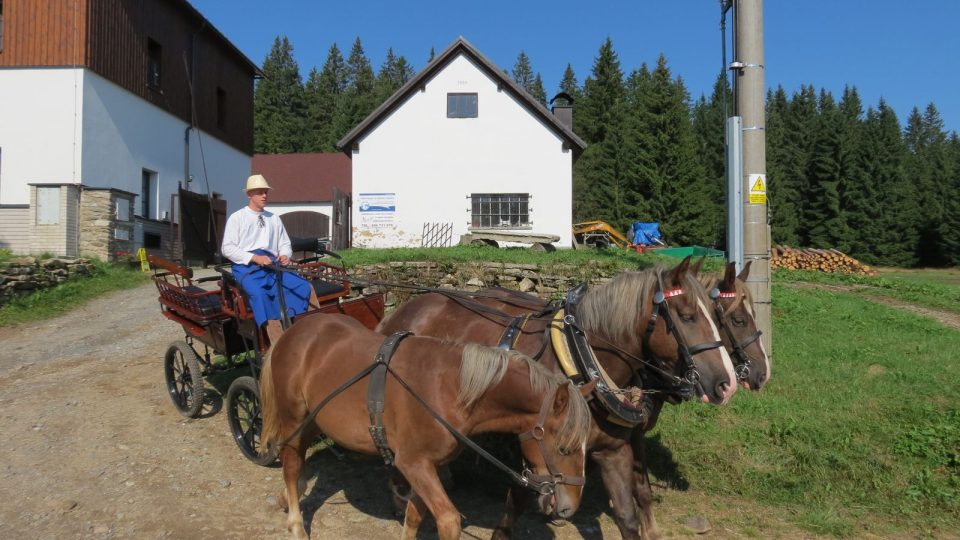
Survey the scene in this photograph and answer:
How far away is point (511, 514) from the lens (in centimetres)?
388

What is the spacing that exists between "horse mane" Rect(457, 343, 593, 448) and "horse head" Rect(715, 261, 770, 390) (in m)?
1.51

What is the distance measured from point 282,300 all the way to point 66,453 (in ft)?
7.26

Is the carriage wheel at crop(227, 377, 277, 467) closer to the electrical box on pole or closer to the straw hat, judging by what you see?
the straw hat

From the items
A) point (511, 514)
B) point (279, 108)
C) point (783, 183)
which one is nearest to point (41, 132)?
point (511, 514)

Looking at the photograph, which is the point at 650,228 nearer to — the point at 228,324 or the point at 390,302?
the point at 390,302

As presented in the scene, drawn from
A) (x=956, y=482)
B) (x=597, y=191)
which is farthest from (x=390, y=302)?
(x=597, y=191)

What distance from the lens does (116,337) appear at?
10039 mm

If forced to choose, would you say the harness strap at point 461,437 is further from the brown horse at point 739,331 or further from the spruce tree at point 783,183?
the spruce tree at point 783,183

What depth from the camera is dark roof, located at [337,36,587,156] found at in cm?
1975

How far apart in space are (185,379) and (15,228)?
11.4 m

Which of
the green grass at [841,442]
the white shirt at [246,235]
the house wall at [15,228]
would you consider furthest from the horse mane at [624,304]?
the house wall at [15,228]

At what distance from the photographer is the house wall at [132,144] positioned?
15.7m

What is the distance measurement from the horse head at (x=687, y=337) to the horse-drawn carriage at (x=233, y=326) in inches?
108

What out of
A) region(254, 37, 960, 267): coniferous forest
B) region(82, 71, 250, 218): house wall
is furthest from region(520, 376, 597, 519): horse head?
region(254, 37, 960, 267): coniferous forest
